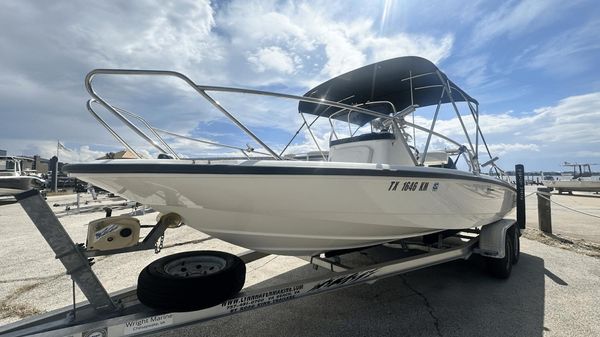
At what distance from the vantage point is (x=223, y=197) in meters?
2.21

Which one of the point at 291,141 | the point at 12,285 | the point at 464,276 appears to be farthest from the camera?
the point at 291,141

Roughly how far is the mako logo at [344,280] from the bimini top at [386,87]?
2084 millimetres

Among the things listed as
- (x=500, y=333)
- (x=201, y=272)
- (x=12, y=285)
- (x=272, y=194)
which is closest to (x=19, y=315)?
(x=12, y=285)

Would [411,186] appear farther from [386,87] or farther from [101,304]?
[101,304]

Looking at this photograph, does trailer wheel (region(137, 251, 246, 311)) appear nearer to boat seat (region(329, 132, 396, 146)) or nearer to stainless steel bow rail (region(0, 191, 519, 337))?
A: stainless steel bow rail (region(0, 191, 519, 337))

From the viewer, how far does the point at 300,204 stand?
2.34m

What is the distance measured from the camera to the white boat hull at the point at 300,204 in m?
2.11

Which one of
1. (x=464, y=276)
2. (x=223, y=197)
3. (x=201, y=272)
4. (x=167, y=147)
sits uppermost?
(x=167, y=147)

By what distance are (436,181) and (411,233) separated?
2.08ft

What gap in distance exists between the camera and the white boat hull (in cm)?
211

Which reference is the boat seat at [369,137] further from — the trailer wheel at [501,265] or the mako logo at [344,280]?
the trailer wheel at [501,265]

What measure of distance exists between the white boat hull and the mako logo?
0.94ft

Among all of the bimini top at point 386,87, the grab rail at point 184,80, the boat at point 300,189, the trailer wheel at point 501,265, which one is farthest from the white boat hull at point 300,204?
the bimini top at point 386,87

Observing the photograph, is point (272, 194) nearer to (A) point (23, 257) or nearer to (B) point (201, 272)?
(B) point (201, 272)
